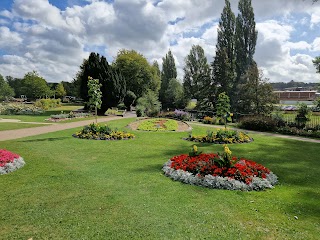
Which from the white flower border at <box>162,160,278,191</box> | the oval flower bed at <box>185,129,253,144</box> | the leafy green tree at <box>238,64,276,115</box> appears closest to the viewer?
the white flower border at <box>162,160,278,191</box>

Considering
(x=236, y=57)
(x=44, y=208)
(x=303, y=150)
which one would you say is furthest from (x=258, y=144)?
(x=236, y=57)

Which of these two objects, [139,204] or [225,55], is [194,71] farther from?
[139,204]

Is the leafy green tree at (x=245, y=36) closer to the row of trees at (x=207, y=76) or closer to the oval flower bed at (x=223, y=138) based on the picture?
the row of trees at (x=207, y=76)

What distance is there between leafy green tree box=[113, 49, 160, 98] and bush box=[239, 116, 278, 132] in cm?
2432

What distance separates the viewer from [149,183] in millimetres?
6473

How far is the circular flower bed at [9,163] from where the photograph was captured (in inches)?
293

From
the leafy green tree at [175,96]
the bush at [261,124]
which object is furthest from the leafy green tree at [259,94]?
the leafy green tree at [175,96]

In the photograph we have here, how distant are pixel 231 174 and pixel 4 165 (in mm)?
6585

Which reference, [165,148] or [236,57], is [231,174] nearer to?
[165,148]

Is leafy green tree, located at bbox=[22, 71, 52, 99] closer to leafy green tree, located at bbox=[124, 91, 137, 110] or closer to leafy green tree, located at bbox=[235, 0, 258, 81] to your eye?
leafy green tree, located at bbox=[124, 91, 137, 110]

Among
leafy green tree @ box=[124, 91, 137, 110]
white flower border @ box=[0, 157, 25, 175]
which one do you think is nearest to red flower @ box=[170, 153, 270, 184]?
Answer: white flower border @ box=[0, 157, 25, 175]

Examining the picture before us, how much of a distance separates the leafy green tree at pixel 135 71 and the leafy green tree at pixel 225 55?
11726 mm

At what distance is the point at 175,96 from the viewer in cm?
4259

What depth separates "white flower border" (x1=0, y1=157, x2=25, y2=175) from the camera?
7.38 meters
